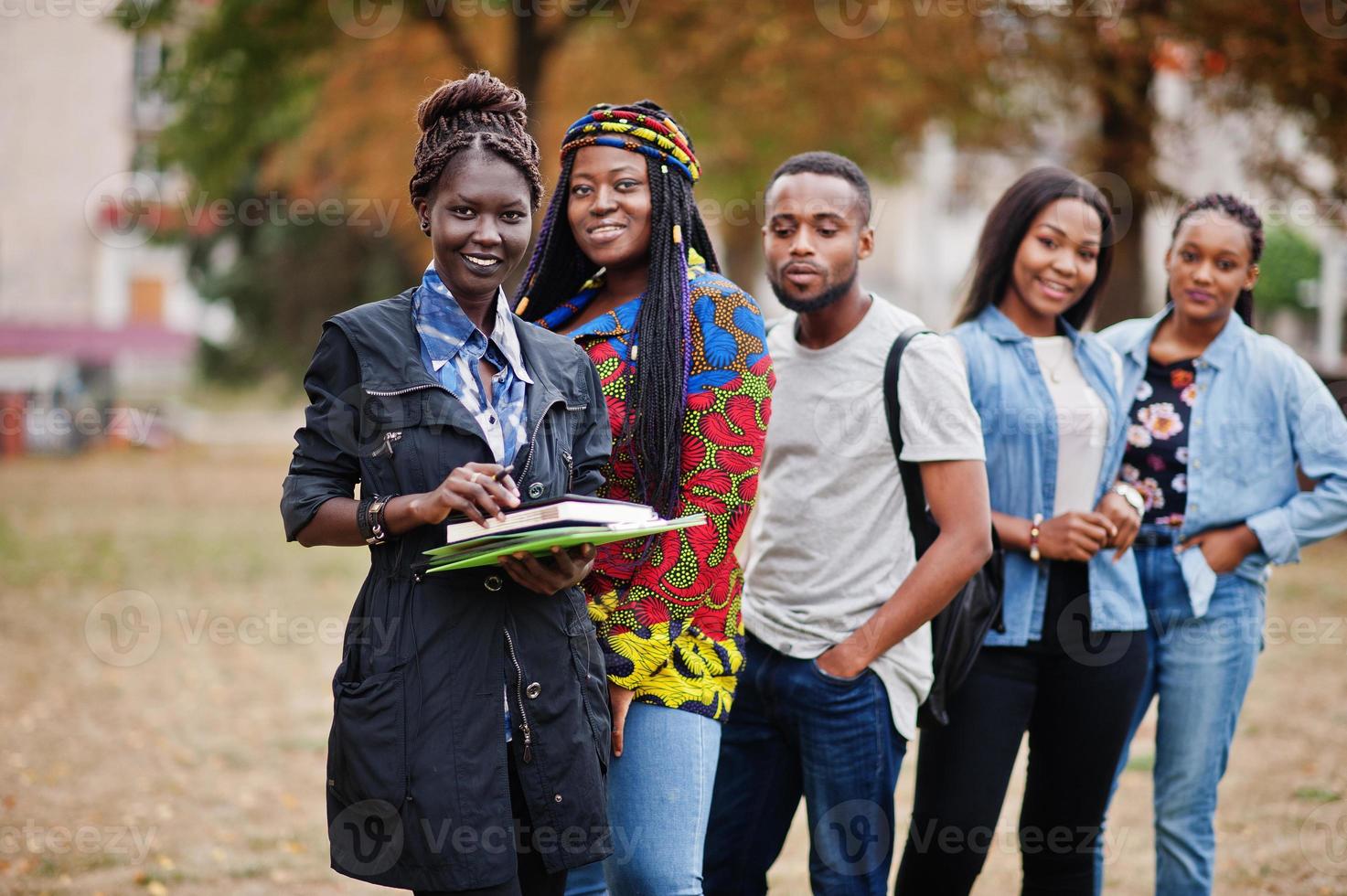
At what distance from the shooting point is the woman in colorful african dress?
2984 millimetres

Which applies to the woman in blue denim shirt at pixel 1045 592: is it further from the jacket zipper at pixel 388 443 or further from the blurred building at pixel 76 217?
the blurred building at pixel 76 217

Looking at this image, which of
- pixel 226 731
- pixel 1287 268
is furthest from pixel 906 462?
pixel 1287 268

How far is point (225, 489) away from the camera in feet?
66.6

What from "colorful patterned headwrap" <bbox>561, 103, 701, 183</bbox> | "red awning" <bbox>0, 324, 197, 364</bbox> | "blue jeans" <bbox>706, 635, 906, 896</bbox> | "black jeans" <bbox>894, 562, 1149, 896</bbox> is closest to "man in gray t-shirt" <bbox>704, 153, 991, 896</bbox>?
"blue jeans" <bbox>706, 635, 906, 896</bbox>

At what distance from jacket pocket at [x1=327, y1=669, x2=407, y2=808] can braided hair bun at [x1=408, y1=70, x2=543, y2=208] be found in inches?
39.4

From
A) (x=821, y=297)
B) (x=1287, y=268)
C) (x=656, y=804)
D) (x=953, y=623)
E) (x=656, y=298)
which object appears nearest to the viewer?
(x=656, y=804)

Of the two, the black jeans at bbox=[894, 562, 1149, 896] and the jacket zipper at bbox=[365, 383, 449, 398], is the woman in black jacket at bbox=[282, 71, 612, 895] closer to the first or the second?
the jacket zipper at bbox=[365, 383, 449, 398]

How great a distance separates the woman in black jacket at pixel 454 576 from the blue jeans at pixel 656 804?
26 centimetres

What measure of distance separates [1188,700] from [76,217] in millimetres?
35719

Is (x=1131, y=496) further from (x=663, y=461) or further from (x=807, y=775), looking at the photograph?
(x=663, y=461)

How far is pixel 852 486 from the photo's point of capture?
11.5ft

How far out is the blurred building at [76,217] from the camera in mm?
30438

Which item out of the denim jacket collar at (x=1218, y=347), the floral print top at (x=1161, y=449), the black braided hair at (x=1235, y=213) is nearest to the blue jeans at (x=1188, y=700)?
the floral print top at (x=1161, y=449)

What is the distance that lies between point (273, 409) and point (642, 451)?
105ft
